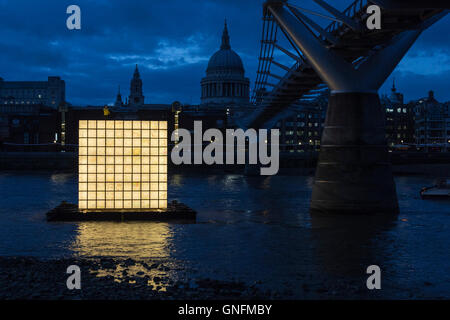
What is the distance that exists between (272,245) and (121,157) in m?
10.4

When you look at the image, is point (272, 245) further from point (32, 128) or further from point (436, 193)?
point (32, 128)

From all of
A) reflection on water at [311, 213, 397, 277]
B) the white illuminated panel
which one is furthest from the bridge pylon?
the white illuminated panel

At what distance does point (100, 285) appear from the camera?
56.7 feet

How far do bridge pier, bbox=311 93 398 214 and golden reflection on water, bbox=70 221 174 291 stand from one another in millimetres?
10319

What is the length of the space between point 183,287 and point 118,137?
16.2 m

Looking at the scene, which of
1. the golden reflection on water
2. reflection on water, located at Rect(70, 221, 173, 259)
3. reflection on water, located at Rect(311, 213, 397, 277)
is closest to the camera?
the golden reflection on water

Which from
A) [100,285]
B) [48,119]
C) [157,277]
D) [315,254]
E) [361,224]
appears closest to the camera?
[100,285]

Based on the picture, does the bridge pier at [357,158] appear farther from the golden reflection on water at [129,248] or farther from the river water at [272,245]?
the golden reflection on water at [129,248]

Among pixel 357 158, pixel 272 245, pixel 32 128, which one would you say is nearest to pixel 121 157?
pixel 272 245

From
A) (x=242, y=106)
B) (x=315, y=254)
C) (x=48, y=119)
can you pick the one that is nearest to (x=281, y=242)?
(x=315, y=254)

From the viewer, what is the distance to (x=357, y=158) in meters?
33.8

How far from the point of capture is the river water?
19.5 meters

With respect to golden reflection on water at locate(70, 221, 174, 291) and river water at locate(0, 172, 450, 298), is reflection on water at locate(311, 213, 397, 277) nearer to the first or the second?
river water at locate(0, 172, 450, 298)

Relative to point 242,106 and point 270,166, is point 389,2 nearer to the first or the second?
point 242,106
